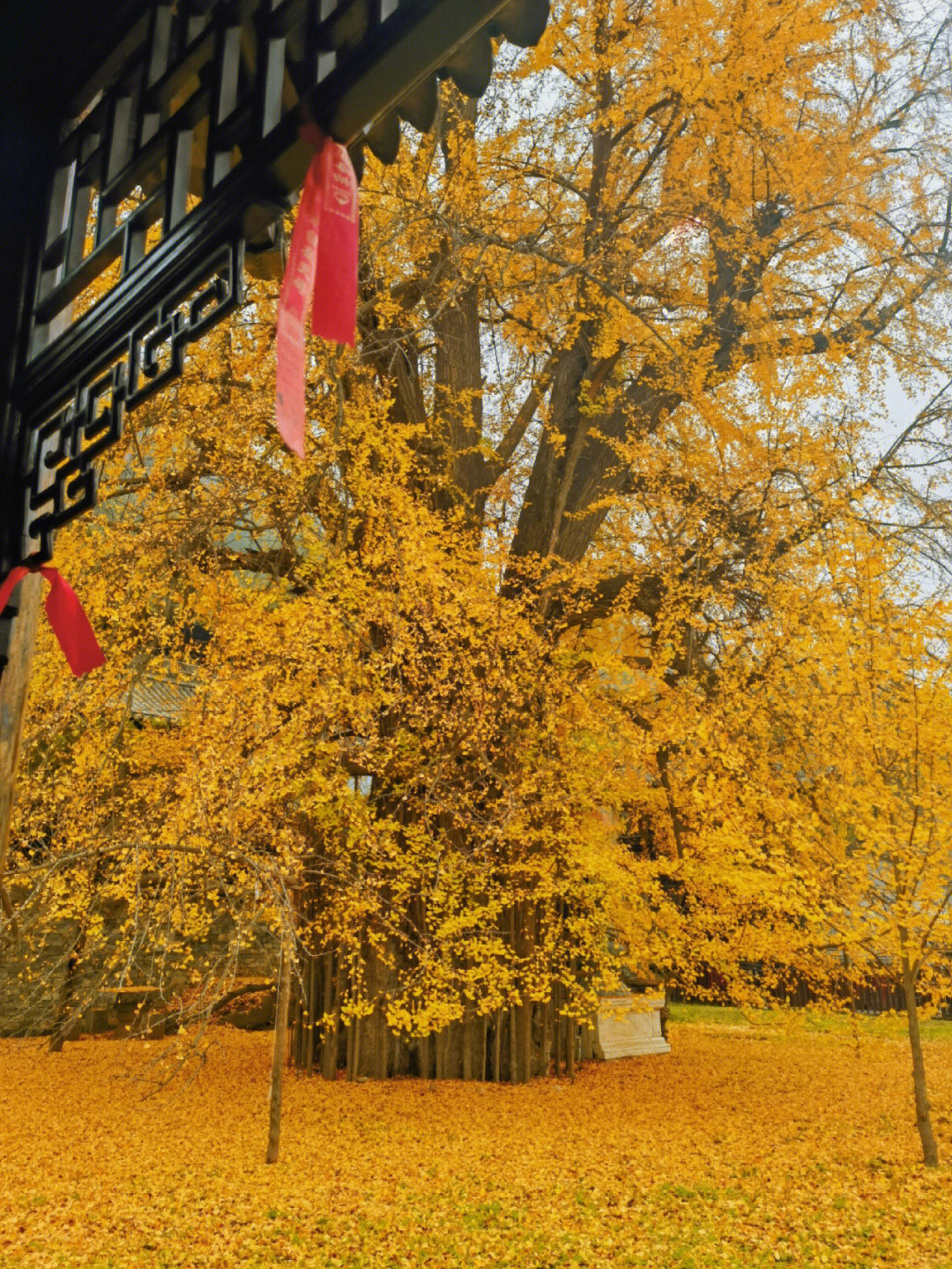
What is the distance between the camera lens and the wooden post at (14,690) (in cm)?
227

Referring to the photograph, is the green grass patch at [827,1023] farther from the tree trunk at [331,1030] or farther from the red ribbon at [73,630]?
the red ribbon at [73,630]

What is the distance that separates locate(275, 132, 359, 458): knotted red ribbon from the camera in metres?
1.97

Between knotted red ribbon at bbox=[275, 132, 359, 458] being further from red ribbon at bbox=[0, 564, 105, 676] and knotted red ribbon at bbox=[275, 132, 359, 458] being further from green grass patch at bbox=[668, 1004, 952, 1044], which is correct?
green grass patch at bbox=[668, 1004, 952, 1044]

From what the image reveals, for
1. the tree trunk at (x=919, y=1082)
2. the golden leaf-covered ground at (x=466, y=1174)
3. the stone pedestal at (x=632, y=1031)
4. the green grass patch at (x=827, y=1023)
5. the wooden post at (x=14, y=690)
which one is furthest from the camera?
the green grass patch at (x=827, y=1023)

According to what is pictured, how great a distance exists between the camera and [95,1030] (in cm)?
1603

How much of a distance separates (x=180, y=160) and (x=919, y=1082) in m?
9.80

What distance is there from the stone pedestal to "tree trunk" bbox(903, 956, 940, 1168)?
618cm

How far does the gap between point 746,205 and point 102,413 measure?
41.3 feet

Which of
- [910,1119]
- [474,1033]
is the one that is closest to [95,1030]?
[474,1033]

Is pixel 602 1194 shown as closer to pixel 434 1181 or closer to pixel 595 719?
pixel 434 1181

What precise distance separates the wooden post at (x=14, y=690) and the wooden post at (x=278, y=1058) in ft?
20.3

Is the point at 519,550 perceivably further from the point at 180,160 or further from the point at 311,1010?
the point at 180,160

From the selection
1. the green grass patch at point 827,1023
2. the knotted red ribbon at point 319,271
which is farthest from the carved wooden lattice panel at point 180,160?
the green grass patch at point 827,1023

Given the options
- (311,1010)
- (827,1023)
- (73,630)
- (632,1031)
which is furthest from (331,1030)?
(827,1023)
